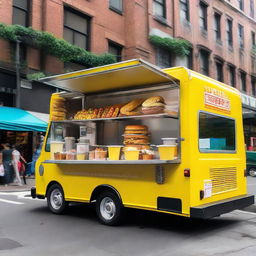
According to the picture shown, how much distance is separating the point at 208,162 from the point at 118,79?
239 centimetres

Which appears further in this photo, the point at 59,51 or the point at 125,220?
the point at 59,51

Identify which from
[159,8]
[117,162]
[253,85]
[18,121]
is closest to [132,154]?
[117,162]

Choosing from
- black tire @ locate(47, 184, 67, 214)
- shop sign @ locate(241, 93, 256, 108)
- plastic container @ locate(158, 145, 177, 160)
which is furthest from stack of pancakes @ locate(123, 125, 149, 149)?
shop sign @ locate(241, 93, 256, 108)

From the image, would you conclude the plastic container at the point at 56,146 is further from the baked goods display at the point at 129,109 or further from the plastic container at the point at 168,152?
the plastic container at the point at 168,152

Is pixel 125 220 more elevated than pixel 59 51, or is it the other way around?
pixel 59 51

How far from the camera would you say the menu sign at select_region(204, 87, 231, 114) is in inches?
272

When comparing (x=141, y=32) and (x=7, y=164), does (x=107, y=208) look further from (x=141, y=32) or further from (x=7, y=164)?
(x=141, y=32)

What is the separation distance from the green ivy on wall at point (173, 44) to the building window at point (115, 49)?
2.12 meters

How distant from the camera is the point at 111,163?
6895 millimetres

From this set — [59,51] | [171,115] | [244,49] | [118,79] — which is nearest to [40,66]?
[59,51]

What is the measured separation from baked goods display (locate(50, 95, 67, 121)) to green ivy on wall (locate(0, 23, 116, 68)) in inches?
324

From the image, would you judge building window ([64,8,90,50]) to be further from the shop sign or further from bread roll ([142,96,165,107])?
the shop sign

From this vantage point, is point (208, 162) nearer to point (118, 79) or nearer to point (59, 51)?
point (118, 79)

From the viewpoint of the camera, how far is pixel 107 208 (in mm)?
7203
